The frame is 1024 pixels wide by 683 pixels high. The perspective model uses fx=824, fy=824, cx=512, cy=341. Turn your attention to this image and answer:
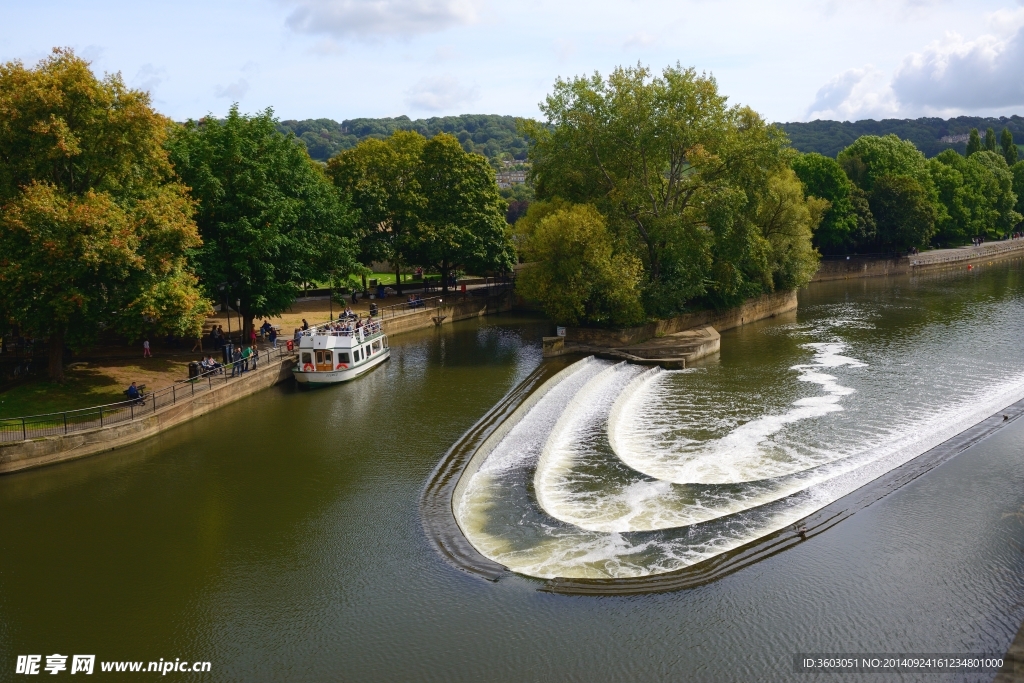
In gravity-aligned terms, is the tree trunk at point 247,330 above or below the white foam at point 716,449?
above

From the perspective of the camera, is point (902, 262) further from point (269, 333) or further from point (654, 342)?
point (269, 333)

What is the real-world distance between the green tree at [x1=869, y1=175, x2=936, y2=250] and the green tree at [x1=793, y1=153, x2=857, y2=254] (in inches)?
195

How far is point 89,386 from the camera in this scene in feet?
126

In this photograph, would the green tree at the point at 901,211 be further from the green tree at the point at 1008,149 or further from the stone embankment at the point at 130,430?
the stone embankment at the point at 130,430

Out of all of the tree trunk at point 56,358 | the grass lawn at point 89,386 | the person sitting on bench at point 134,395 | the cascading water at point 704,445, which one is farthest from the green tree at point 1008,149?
the tree trunk at point 56,358

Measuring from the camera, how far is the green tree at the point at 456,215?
224 ft

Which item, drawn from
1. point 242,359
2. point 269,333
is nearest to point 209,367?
point 242,359

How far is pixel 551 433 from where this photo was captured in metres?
33.5

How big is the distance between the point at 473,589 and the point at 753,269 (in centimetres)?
5158

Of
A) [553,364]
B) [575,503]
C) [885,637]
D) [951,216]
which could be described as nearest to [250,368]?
[553,364]

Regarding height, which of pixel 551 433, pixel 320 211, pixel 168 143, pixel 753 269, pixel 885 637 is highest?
pixel 168 143

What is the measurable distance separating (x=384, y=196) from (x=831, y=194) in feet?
192

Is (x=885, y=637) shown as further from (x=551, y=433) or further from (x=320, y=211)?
(x=320, y=211)

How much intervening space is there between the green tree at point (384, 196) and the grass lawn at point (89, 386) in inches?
1048
